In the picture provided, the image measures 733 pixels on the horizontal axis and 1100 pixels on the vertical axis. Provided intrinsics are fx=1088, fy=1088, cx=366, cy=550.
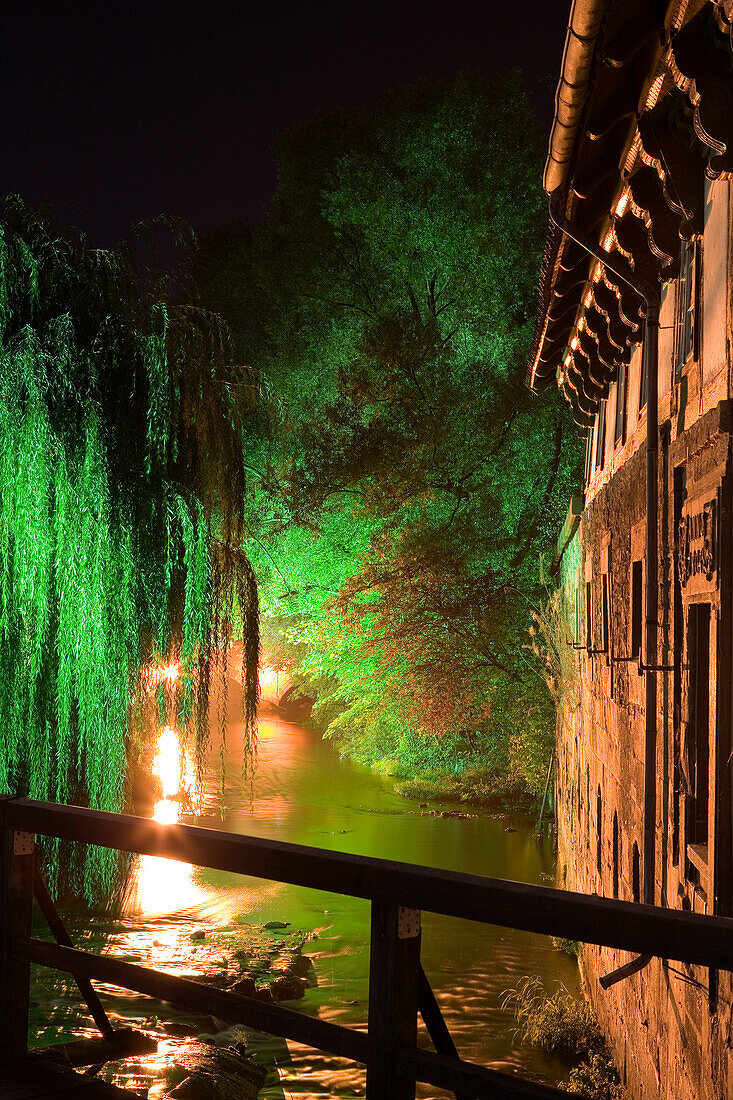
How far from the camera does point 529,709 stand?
21484 millimetres

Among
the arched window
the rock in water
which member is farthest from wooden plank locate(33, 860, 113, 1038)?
the arched window

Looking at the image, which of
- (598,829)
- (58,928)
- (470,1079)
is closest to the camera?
(470,1079)

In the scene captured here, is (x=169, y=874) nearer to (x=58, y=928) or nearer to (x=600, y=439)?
(x=600, y=439)

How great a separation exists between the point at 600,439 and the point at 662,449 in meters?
4.96

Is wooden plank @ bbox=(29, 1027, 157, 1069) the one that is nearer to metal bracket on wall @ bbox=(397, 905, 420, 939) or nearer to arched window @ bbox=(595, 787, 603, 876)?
metal bracket on wall @ bbox=(397, 905, 420, 939)

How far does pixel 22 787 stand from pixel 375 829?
11608mm

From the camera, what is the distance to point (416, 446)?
23.1 meters

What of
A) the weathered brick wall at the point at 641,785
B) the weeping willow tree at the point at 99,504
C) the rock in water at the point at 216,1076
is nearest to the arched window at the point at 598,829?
the weathered brick wall at the point at 641,785

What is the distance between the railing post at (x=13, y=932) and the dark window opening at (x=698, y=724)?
10.2 feet

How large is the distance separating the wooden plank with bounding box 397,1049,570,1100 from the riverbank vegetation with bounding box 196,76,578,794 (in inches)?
656

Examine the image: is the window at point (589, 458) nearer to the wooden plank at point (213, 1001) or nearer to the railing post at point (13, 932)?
the railing post at point (13, 932)

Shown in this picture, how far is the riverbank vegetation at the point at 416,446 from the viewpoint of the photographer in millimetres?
22281

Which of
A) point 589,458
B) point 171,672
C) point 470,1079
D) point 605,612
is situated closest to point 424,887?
point 470,1079

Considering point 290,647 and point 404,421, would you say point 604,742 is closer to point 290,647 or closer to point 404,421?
point 404,421
